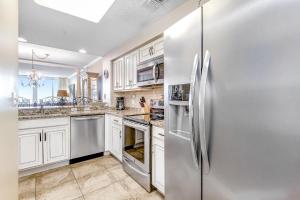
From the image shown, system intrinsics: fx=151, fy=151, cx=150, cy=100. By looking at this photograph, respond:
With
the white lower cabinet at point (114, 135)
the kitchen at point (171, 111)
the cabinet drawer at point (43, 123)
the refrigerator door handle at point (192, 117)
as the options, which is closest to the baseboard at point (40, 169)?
→ the kitchen at point (171, 111)

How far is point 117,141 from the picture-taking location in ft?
9.08

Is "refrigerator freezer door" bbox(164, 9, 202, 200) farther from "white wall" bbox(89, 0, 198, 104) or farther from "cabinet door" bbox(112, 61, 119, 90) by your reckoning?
"cabinet door" bbox(112, 61, 119, 90)

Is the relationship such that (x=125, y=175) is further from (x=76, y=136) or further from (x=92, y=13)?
(x=92, y=13)

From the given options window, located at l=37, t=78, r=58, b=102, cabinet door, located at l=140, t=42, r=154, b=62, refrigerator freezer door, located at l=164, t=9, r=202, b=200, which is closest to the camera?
refrigerator freezer door, located at l=164, t=9, r=202, b=200

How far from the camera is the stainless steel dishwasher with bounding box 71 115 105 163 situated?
2.77 metres

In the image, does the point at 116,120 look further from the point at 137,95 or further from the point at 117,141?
the point at 137,95

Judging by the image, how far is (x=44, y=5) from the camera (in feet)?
6.18

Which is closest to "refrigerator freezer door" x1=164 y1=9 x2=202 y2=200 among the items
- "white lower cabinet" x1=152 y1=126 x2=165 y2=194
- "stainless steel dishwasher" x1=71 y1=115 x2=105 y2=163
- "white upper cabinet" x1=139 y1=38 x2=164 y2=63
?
"white lower cabinet" x1=152 y1=126 x2=165 y2=194

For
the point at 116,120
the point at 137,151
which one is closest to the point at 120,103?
the point at 116,120

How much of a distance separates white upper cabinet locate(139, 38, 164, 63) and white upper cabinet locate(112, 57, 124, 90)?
0.81 metres

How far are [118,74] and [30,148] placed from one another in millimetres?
2076

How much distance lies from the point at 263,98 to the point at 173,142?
82 cm

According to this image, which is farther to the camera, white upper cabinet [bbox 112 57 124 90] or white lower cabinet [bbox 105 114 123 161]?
white upper cabinet [bbox 112 57 124 90]

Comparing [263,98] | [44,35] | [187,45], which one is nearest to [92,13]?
[44,35]
